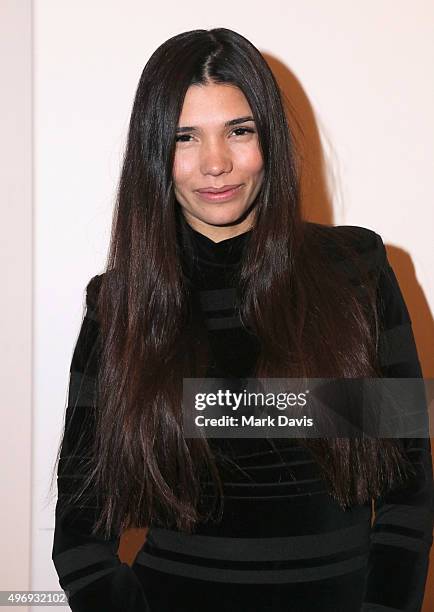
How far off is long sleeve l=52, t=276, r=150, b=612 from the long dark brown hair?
2cm

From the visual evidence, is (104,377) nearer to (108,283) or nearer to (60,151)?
(108,283)

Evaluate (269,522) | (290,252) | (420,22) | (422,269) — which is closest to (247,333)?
(290,252)

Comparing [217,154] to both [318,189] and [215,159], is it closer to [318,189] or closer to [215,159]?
[215,159]

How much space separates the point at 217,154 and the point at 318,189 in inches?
18.5

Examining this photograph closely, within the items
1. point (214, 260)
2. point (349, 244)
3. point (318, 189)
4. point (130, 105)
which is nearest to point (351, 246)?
point (349, 244)

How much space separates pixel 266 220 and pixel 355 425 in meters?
0.32

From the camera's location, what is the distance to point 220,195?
1269 mm

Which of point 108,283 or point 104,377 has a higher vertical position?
point 108,283

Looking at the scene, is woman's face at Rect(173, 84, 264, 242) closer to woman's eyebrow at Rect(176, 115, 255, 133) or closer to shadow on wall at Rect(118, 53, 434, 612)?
woman's eyebrow at Rect(176, 115, 255, 133)

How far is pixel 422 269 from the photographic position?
1.69 m

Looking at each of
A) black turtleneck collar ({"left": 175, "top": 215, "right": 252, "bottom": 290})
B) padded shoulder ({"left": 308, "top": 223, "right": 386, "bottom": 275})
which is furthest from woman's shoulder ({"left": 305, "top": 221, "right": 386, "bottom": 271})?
black turtleneck collar ({"left": 175, "top": 215, "right": 252, "bottom": 290})

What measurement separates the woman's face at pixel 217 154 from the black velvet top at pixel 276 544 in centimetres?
18

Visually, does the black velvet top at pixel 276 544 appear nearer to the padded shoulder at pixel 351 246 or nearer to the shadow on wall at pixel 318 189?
the padded shoulder at pixel 351 246

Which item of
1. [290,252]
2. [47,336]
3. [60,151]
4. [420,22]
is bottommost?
[47,336]
